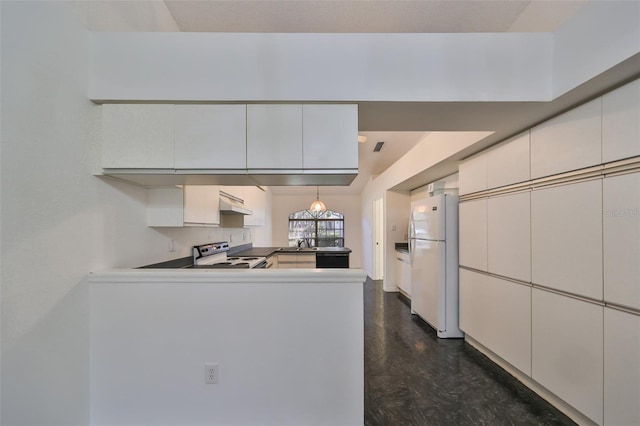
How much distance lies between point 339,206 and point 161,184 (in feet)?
21.6

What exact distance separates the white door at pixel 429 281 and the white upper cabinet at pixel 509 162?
3.35ft

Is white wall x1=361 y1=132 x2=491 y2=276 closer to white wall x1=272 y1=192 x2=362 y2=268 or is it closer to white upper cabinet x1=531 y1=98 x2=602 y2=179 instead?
white upper cabinet x1=531 y1=98 x2=602 y2=179

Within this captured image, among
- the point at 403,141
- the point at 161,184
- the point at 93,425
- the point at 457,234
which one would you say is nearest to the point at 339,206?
the point at 403,141

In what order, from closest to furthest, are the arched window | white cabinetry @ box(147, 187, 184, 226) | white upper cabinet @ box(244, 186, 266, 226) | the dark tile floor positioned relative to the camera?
the dark tile floor
white cabinetry @ box(147, 187, 184, 226)
white upper cabinet @ box(244, 186, 266, 226)
the arched window

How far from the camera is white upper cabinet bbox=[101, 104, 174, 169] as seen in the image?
159 centimetres

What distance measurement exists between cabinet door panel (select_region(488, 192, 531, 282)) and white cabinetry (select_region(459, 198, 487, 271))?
0.09 metres

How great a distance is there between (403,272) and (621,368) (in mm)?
3353

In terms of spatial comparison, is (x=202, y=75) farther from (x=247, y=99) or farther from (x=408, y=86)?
(x=408, y=86)

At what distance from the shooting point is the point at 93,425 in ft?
5.09

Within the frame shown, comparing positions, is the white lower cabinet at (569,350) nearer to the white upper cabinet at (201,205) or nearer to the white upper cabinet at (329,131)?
the white upper cabinet at (329,131)

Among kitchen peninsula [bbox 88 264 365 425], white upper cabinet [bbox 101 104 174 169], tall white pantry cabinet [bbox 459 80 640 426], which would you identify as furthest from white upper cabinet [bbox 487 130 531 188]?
white upper cabinet [bbox 101 104 174 169]

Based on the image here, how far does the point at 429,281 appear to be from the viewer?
10.6 ft

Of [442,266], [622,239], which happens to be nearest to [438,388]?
[442,266]

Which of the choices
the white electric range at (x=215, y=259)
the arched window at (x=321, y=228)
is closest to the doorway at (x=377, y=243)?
the arched window at (x=321, y=228)
